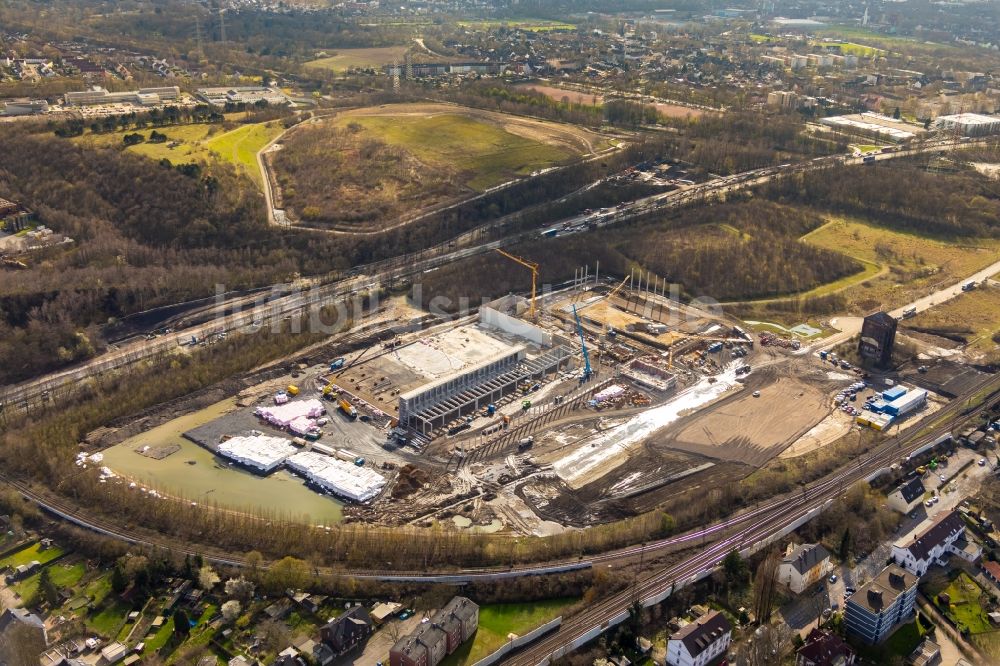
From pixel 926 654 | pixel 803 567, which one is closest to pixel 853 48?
pixel 803 567

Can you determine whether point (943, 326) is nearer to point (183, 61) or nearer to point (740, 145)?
point (740, 145)

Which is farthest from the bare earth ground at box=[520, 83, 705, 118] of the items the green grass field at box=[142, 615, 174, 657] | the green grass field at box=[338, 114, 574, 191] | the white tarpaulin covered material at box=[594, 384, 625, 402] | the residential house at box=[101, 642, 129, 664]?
the residential house at box=[101, 642, 129, 664]

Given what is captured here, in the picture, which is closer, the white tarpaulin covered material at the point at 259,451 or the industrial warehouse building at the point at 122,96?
the white tarpaulin covered material at the point at 259,451

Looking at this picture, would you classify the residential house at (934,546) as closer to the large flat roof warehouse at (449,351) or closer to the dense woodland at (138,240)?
the large flat roof warehouse at (449,351)

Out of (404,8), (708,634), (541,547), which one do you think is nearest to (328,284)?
(541,547)

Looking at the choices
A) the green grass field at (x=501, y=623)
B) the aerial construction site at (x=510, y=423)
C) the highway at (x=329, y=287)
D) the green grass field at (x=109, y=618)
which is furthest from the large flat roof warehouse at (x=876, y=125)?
the green grass field at (x=109, y=618)

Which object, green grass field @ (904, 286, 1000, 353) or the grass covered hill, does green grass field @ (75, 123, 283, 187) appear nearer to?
the grass covered hill
